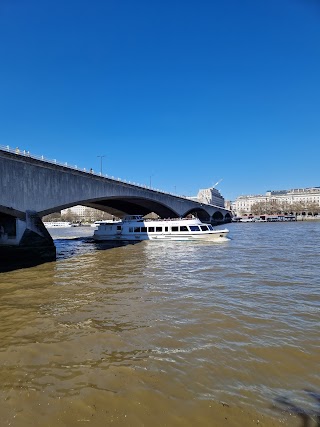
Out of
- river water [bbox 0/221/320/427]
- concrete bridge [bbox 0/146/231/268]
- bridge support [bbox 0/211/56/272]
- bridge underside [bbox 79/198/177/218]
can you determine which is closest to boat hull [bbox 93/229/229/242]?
concrete bridge [bbox 0/146/231/268]

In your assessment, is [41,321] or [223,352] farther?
[41,321]

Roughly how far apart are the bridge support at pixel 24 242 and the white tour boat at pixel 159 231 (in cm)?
1634

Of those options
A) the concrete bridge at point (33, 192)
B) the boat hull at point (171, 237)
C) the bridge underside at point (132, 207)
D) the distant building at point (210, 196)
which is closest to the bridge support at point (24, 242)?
the concrete bridge at point (33, 192)

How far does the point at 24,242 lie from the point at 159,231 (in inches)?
738

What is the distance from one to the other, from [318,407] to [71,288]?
35.7 ft

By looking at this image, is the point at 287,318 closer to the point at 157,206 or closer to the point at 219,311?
the point at 219,311

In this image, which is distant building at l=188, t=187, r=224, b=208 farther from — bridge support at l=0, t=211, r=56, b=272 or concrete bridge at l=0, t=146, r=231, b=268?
bridge support at l=0, t=211, r=56, b=272

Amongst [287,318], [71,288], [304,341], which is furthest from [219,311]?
[71,288]

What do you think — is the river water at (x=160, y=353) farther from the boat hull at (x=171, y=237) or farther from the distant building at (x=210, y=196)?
the distant building at (x=210, y=196)

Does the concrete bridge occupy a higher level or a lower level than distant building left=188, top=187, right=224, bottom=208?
lower

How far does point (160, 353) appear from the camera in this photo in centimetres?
656

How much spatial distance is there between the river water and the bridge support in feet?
31.8

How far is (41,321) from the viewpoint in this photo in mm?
8906

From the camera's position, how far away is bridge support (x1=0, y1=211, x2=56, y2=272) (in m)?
22.3
